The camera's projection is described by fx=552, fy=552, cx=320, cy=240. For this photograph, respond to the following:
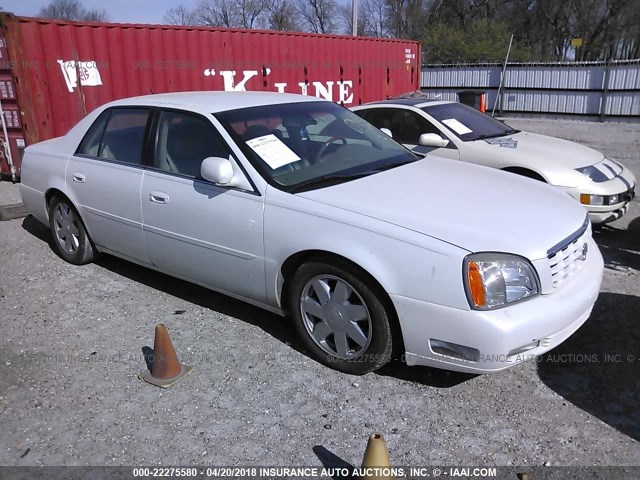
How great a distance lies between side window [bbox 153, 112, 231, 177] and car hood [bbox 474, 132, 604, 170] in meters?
3.38

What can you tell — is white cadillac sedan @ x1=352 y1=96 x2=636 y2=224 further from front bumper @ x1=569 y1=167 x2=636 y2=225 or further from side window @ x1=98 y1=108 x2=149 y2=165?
side window @ x1=98 y1=108 x2=149 y2=165

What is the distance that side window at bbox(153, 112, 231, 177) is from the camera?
12.4 ft

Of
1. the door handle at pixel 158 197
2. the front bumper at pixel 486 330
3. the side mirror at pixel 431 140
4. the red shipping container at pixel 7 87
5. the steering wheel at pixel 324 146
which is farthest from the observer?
the red shipping container at pixel 7 87

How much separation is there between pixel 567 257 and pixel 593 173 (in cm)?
288

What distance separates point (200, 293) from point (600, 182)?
156 inches

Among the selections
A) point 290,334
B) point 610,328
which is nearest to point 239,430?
point 290,334

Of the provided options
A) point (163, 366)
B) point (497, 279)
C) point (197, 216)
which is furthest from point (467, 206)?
point (163, 366)

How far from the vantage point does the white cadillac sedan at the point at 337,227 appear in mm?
2807

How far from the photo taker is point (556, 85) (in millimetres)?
19531

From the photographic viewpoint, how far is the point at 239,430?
113 inches

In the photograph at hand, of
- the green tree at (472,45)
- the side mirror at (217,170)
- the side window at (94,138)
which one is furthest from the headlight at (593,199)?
the green tree at (472,45)

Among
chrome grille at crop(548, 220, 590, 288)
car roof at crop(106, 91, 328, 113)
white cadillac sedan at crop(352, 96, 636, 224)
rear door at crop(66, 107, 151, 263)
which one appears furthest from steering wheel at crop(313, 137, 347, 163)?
white cadillac sedan at crop(352, 96, 636, 224)

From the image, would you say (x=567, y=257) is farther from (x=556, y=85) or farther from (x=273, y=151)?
(x=556, y=85)

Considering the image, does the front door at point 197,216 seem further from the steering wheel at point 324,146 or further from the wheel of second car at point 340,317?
the steering wheel at point 324,146
